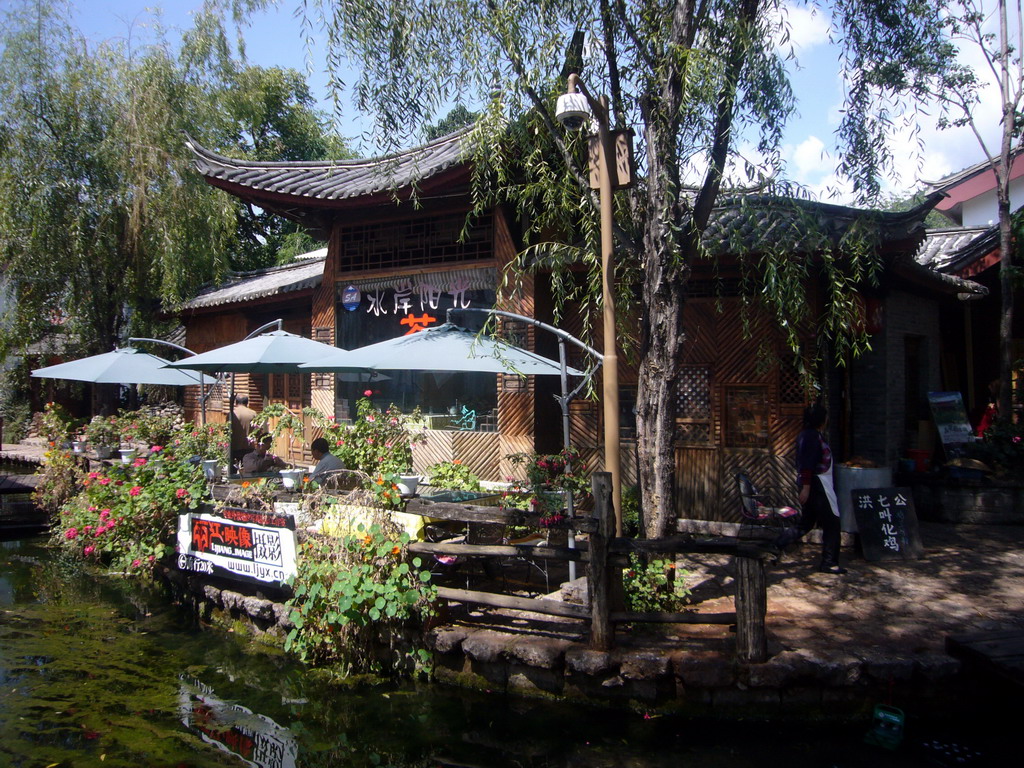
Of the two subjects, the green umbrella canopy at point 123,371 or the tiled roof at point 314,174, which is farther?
the green umbrella canopy at point 123,371

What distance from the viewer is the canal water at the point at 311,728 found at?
4.13 m

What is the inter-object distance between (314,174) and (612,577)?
25.1 ft

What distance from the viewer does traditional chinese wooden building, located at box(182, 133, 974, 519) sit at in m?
7.51

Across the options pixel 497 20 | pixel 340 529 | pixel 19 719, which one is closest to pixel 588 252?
pixel 497 20

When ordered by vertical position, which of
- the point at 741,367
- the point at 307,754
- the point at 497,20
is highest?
the point at 497,20

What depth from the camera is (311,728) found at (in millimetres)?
4602

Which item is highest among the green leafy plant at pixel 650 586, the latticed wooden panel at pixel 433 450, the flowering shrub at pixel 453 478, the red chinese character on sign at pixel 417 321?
the red chinese character on sign at pixel 417 321

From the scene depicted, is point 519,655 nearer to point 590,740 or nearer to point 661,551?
point 590,740

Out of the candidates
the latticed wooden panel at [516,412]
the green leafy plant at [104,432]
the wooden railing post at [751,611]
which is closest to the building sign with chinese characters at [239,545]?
the wooden railing post at [751,611]

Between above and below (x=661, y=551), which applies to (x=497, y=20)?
above

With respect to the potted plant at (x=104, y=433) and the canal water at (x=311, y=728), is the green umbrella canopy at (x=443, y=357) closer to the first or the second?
the canal water at (x=311, y=728)

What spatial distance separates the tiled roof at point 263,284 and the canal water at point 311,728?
6.11 meters

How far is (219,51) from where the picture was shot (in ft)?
47.5

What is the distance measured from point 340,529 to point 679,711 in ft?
8.40
